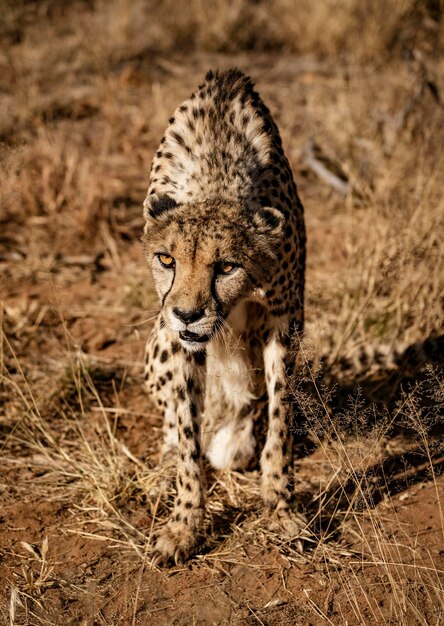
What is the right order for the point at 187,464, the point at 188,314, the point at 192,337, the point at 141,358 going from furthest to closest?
the point at 141,358, the point at 187,464, the point at 192,337, the point at 188,314

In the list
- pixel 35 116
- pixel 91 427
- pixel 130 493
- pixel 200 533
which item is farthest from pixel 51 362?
pixel 35 116

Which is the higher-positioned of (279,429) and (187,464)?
(279,429)

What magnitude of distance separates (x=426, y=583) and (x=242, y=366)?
106 centimetres

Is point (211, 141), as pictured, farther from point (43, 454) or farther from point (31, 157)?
point (31, 157)

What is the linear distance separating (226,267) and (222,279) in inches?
1.7

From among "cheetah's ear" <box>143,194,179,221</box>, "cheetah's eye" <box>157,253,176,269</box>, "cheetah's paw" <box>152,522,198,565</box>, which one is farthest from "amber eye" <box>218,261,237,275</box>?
"cheetah's paw" <box>152,522,198,565</box>

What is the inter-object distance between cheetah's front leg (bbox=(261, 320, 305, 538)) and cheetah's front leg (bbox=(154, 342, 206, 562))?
10.2 inches

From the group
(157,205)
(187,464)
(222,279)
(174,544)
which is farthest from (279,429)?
(157,205)

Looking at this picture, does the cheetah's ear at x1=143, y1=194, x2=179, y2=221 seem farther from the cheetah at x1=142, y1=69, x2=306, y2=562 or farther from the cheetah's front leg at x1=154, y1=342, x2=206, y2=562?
the cheetah's front leg at x1=154, y1=342, x2=206, y2=562

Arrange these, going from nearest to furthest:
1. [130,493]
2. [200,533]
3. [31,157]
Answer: [200,533]
[130,493]
[31,157]

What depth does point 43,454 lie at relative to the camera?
3451mm

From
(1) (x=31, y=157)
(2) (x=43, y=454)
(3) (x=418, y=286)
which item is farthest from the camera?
(1) (x=31, y=157)

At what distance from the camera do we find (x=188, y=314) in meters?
2.64

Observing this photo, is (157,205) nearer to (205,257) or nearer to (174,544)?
(205,257)
